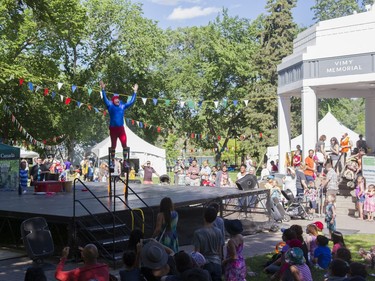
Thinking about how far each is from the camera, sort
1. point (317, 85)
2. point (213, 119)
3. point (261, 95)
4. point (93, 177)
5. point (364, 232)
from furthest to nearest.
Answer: point (213, 119) → point (261, 95) → point (93, 177) → point (317, 85) → point (364, 232)

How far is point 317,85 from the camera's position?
72.8 ft

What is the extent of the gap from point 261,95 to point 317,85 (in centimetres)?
2460

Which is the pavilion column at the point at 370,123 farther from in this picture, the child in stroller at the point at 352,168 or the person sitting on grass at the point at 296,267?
the person sitting on grass at the point at 296,267

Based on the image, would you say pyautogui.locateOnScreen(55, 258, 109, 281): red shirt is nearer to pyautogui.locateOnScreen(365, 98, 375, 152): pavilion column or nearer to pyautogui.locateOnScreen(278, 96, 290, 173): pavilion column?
pyautogui.locateOnScreen(278, 96, 290, 173): pavilion column

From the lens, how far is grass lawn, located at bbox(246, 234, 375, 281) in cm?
926

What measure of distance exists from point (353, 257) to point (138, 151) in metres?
26.9

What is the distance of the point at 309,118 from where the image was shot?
22.6 metres

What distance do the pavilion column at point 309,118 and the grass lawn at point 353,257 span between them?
9105 millimetres

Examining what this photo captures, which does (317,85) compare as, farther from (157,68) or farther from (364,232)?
(157,68)

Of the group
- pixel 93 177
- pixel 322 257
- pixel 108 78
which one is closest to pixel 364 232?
pixel 322 257

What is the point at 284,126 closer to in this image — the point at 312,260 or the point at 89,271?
the point at 312,260

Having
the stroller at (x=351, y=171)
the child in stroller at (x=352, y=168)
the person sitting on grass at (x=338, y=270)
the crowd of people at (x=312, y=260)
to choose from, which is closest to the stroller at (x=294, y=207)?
the stroller at (x=351, y=171)

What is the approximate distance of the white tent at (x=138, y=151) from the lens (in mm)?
36406

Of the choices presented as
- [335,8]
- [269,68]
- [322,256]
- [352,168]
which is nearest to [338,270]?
[322,256]
